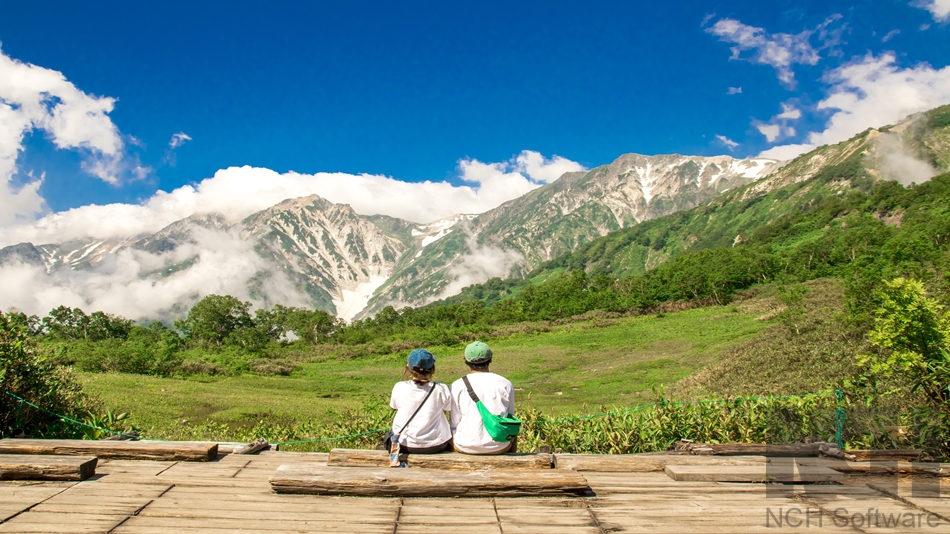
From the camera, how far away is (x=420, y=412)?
7.12 meters

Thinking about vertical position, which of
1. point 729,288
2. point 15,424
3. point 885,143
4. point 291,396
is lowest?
point 291,396

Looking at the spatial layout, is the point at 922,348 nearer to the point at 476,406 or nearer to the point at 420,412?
the point at 476,406

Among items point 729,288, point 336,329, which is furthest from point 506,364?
point 336,329

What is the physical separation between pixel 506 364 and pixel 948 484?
40121 millimetres

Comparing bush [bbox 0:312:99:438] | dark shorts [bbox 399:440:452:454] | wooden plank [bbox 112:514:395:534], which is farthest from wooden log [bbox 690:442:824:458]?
bush [bbox 0:312:99:438]

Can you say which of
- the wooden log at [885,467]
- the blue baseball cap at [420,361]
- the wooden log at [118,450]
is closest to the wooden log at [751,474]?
the wooden log at [885,467]

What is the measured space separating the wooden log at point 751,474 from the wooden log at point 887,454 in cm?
90

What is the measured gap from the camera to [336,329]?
98438 mm

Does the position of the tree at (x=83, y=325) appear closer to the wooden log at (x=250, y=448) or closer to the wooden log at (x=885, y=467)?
the wooden log at (x=250, y=448)

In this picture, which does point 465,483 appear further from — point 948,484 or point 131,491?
point 948,484

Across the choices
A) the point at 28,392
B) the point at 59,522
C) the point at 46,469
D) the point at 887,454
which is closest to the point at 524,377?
the point at 28,392

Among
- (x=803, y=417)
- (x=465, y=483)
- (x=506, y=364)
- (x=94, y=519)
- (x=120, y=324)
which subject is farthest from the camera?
(x=120, y=324)

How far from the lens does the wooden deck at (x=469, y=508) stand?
5.13m

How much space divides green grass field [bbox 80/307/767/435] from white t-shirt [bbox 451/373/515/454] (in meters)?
8.01
